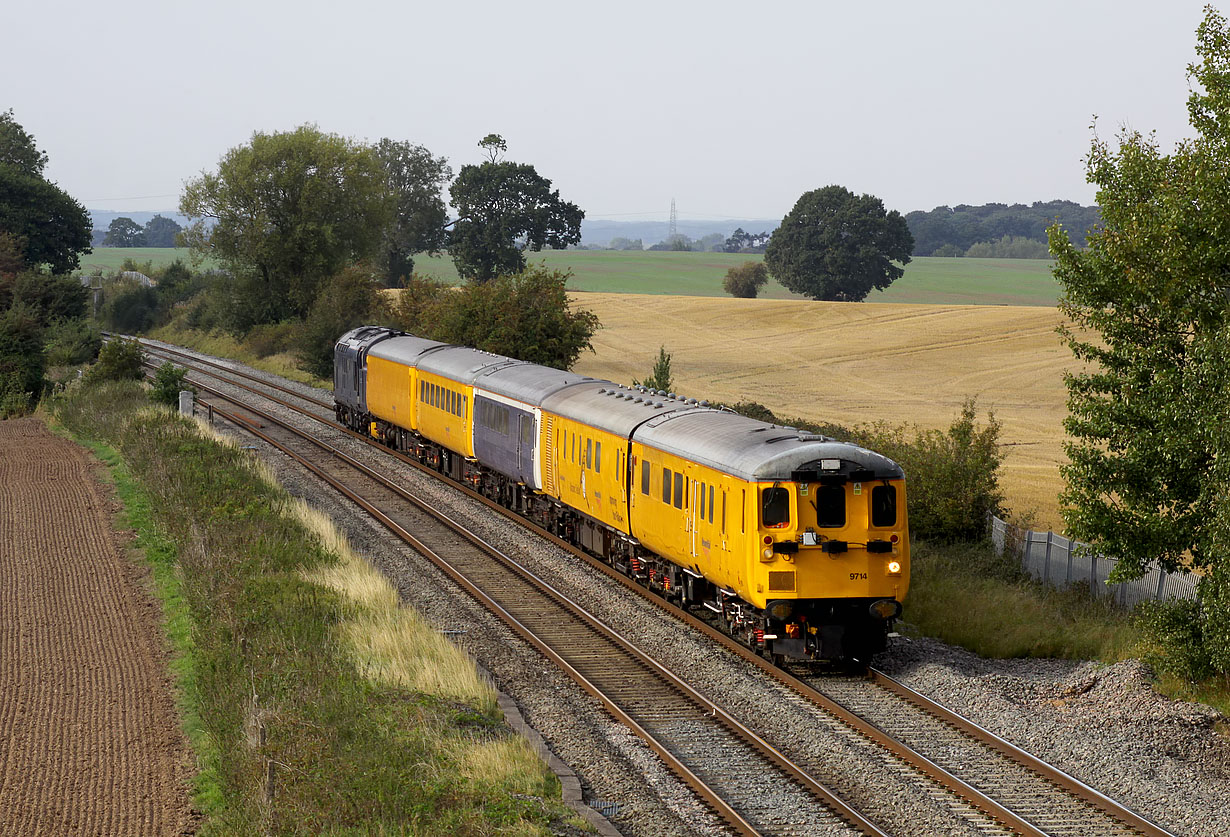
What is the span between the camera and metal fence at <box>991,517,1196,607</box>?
2214 centimetres

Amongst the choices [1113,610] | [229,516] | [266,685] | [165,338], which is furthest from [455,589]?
[165,338]

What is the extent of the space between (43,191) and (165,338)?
1423cm

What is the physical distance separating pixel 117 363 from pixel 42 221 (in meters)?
47.5

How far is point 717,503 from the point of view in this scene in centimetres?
1781

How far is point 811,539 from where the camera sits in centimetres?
1667

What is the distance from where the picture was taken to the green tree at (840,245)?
Result: 108188 mm

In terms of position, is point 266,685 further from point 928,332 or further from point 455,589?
point 928,332

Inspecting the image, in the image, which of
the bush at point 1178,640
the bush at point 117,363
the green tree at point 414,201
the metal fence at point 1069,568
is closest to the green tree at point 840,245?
the green tree at point 414,201

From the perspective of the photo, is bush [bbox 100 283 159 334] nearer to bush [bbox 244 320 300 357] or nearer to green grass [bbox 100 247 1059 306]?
bush [bbox 244 320 300 357]

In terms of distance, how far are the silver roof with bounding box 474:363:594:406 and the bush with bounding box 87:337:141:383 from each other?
2498 centimetres

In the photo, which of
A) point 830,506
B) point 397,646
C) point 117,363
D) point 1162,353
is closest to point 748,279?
point 117,363

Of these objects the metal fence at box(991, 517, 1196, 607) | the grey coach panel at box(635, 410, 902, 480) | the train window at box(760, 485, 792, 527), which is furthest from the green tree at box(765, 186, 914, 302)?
the train window at box(760, 485, 792, 527)

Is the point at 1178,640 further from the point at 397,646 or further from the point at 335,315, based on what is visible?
the point at 335,315

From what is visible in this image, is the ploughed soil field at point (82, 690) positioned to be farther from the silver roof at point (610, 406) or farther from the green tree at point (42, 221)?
the green tree at point (42, 221)
